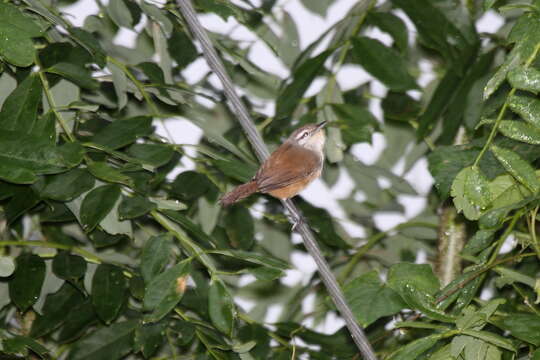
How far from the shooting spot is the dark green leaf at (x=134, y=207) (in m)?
2.59

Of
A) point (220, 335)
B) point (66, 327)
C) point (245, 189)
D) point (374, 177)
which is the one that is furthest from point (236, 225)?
point (374, 177)

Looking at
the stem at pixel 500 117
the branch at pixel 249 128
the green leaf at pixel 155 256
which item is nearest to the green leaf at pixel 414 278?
the branch at pixel 249 128

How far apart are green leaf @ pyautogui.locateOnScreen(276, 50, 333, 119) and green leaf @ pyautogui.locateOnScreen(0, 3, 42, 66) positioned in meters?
1.12

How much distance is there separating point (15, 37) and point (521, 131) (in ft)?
4.89

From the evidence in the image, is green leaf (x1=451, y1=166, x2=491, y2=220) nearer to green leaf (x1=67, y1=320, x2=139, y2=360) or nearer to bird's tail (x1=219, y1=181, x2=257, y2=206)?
bird's tail (x1=219, y1=181, x2=257, y2=206)

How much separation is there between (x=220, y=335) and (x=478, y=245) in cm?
107

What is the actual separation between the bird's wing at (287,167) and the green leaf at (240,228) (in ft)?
0.57

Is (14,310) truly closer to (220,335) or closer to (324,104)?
(220,335)

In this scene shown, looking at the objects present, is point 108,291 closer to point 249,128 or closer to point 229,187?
point 229,187

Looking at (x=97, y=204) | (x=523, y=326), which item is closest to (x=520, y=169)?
(x=523, y=326)

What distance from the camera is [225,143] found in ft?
9.45

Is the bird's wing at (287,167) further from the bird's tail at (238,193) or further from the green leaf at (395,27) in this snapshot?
the green leaf at (395,27)

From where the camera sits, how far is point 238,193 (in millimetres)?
3168

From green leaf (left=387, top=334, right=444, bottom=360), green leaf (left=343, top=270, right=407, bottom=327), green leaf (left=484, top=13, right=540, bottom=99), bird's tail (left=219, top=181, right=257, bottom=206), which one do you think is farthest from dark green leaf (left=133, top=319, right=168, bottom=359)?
green leaf (left=484, top=13, right=540, bottom=99)
